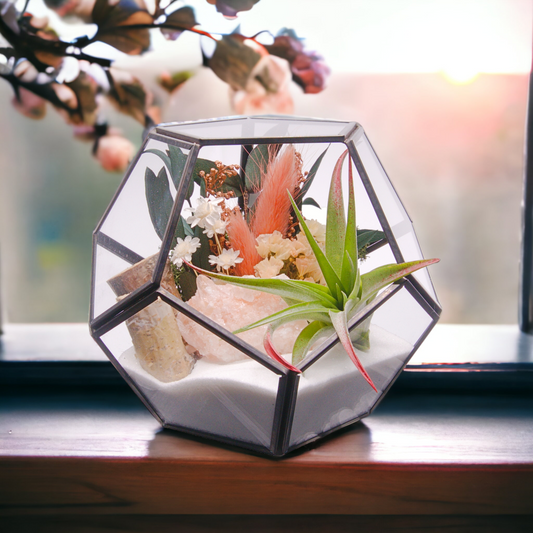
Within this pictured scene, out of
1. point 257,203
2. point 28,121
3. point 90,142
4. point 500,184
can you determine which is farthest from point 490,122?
point 28,121

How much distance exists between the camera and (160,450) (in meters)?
0.51

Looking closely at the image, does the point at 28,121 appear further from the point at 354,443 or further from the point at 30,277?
the point at 354,443

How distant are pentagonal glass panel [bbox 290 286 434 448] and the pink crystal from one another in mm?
43

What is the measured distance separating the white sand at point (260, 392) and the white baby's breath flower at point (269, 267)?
95 millimetres

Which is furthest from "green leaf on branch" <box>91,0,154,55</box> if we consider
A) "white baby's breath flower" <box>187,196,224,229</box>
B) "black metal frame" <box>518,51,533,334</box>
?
"black metal frame" <box>518,51,533,334</box>

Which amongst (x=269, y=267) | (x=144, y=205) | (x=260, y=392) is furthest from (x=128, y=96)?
(x=260, y=392)

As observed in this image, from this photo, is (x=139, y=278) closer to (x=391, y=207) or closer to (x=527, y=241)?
(x=391, y=207)

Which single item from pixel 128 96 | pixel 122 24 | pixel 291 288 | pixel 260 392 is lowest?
pixel 260 392

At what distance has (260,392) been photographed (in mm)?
440

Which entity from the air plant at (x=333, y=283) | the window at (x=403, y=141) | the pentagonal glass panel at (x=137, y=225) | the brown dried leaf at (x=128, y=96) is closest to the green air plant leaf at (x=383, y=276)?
the air plant at (x=333, y=283)

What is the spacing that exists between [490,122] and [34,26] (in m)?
0.76

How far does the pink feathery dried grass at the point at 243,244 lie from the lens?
506 millimetres

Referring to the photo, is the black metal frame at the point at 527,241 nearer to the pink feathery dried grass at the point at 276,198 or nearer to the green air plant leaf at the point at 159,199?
the pink feathery dried grass at the point at 276,198

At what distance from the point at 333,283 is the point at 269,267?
2.9 inches
